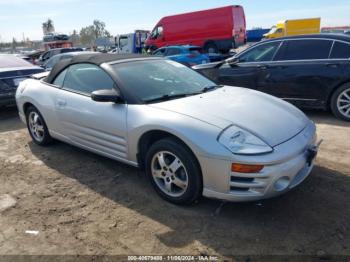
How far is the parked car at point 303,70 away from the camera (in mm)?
5945

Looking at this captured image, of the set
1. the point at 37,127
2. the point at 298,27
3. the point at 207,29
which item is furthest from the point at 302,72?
the point at 298,27

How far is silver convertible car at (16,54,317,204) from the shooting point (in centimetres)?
289

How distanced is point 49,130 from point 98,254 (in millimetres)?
2652

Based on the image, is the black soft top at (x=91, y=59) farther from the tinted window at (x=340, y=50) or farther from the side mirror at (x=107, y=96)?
the tinted window at (x=340, y=50)

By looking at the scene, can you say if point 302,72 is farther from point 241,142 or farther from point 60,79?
point 60,79

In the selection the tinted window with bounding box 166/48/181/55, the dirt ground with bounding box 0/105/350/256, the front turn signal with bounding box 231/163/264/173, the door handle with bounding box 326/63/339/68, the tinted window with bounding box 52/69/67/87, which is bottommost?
the dirt ground with bounding box 0/105/350/256

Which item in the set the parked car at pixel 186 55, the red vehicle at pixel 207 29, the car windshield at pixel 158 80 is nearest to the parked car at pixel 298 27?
the red vehicle at pixel 207 29

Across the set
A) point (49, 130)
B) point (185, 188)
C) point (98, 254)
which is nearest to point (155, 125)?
point (185, 188)

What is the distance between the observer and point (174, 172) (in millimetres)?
3250

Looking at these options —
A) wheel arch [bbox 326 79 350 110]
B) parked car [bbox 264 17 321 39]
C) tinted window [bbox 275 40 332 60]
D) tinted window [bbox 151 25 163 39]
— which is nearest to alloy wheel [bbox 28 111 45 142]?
tinted window [bbox 275 40 332 60]

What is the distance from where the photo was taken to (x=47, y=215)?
334cm

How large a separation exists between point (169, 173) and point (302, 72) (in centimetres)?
407

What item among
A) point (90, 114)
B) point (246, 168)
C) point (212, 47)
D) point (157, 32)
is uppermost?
point (157, 32)

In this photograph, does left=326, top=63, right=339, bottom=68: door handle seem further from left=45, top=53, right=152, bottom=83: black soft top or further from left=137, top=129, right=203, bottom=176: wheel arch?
left=137, top=129, right=203, bottom=176: wheel arch
